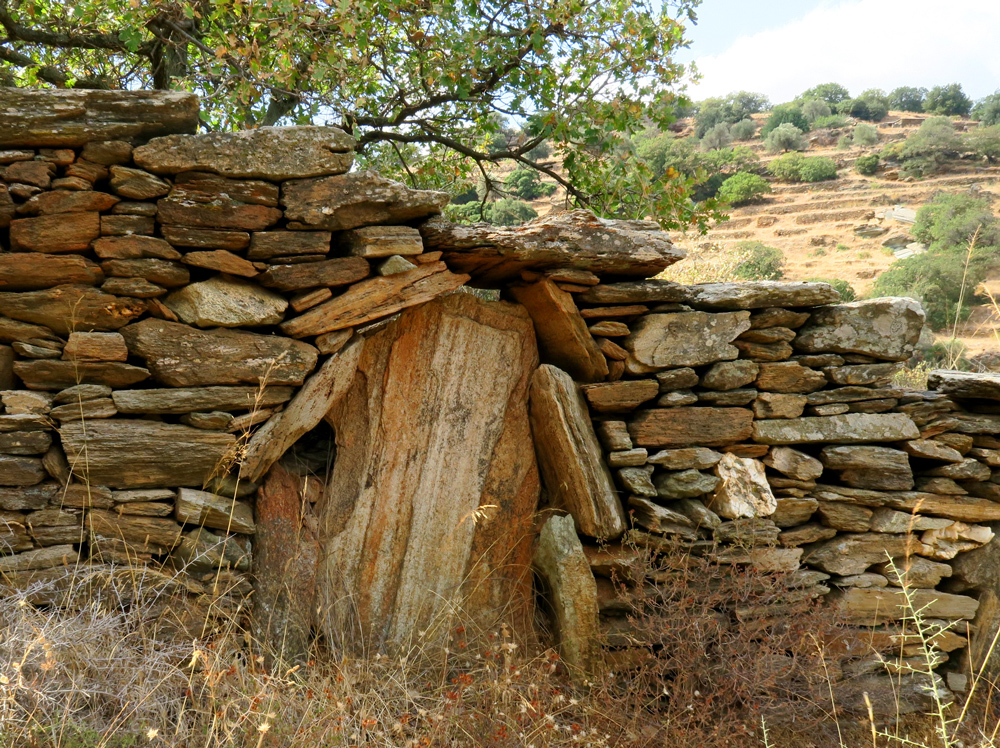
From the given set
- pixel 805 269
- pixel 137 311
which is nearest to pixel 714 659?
pixel 137 311

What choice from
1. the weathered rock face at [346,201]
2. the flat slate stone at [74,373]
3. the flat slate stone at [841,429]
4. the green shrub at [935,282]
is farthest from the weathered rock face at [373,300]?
the green shrub at [935,282]

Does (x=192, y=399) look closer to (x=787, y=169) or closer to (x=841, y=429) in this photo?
(x=841, y=429)

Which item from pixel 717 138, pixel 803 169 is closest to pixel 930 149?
pixel 803 169

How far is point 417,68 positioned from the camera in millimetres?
6555

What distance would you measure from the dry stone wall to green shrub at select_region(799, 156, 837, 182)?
23.8 metres

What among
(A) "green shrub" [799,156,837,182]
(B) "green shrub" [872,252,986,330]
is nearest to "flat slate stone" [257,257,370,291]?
(B) "green shrub" [872,252,986,330]

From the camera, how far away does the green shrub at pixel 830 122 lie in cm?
3094

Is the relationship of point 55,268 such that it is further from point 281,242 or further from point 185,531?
point 185,531

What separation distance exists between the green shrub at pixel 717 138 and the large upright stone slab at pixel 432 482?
29.6 meters

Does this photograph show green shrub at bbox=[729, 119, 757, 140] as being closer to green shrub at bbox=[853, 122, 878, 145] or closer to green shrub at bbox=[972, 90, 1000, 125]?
green shrub at bbox=[853, 122, 878, 145]

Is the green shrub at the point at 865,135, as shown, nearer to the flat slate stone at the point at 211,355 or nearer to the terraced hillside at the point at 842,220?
the terraced hillside at the point at 842,220

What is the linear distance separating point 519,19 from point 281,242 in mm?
4057

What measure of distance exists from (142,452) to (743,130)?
109ft

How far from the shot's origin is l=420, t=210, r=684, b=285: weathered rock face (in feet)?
12.7
